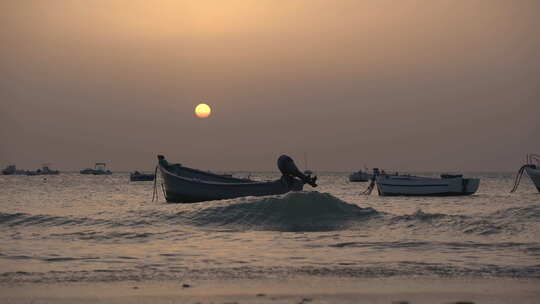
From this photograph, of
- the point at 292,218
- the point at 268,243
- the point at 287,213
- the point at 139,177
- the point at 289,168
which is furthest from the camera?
the point at 139,177

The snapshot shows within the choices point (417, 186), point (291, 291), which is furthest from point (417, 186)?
point (291, 291)

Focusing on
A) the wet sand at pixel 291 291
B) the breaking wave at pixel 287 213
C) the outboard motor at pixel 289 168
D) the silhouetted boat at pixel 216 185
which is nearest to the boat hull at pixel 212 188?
the silhouetted boat at pixel 216 185

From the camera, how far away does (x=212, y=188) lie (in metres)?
→ 37.6

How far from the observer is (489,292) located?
9695 mm

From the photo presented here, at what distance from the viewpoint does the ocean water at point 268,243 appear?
1202 centimetres

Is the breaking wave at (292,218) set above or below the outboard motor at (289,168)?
below

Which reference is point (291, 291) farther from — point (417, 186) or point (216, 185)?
point (417, 186)

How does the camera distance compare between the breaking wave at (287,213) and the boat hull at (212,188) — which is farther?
the boat hull at (212,188)

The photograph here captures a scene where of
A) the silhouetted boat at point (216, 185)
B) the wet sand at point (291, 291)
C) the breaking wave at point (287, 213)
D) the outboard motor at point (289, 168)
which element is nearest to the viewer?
the wet sand at point (291, 291)

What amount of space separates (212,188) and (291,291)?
28118 mm

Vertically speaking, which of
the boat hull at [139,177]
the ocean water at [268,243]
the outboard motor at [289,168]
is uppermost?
the outboard motor at [289,168]

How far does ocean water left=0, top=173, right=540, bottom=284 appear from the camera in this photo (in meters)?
12.0

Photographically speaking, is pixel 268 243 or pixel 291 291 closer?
pixel 291 291

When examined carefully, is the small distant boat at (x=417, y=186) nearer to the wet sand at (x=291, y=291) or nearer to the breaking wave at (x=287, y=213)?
the breaking wave at (x=287, y=213)
